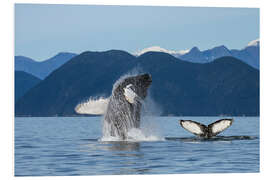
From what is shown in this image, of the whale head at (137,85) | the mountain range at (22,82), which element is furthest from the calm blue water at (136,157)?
the mountain range at (22,82)

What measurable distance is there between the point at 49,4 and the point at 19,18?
148 cm

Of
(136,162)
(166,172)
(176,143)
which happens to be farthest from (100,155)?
(176,143)

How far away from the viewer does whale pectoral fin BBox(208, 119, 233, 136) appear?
57.0 ft

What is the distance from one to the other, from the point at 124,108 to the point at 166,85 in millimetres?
52204

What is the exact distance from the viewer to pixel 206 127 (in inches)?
703

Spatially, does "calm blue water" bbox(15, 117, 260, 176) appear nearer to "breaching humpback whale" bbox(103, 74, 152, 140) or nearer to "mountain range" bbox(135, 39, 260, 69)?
"breaching humpback whale" bbox(103, 74, 152, 140)

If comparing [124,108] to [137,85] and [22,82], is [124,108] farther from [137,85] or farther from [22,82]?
[22,82]

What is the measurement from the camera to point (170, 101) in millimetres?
63188

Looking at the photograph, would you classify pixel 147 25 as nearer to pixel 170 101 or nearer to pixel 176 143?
pixel 176 143

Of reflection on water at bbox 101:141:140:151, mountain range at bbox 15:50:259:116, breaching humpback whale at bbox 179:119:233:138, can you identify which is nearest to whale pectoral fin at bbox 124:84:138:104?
reflection on water at bbox 101:141:140:151

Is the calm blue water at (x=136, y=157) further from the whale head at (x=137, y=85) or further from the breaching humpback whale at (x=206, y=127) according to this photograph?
the whale head at (x=137, y=85)

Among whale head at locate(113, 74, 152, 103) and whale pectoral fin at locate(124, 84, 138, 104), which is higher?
whale head at locate(113, 74, 152, 103)

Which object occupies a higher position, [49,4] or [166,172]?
[49,4]
